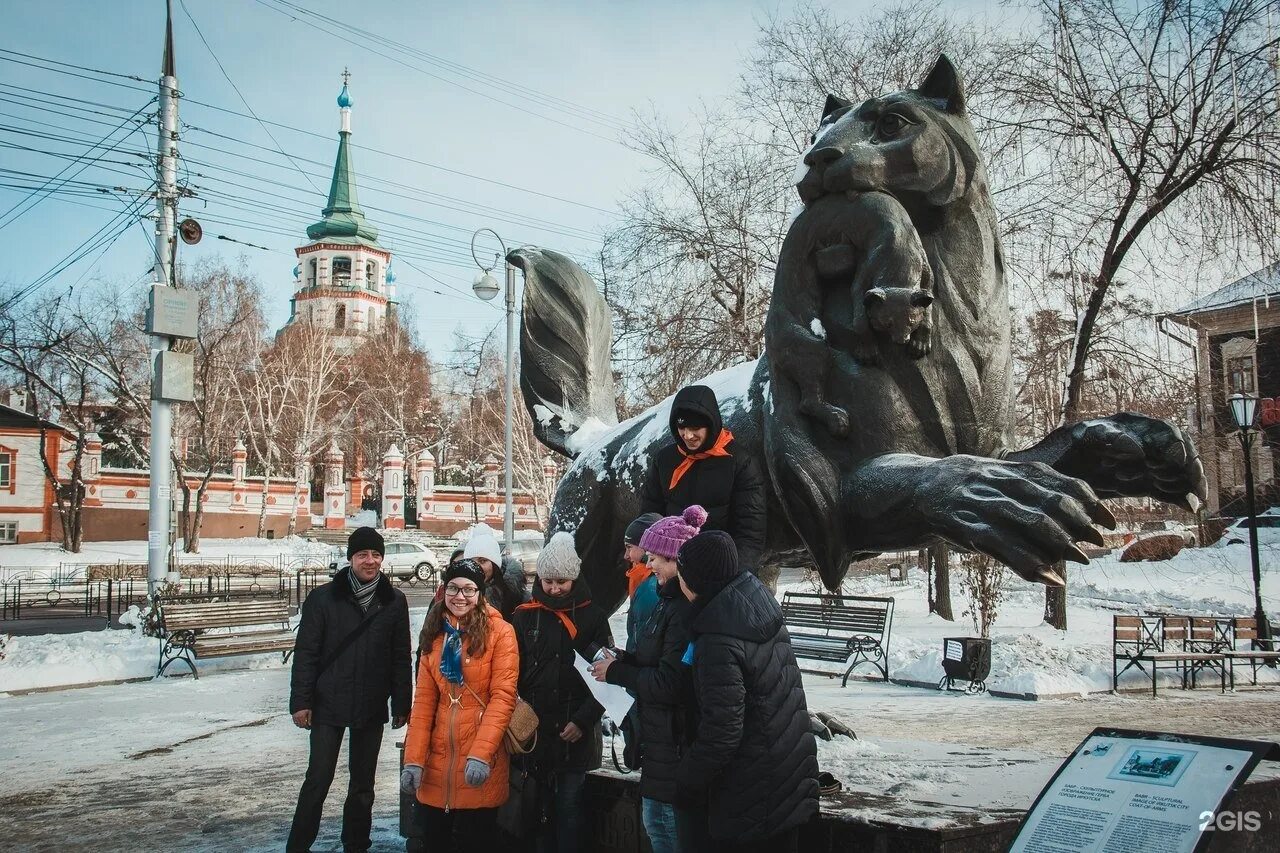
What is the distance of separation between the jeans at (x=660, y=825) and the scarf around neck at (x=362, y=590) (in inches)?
85.6

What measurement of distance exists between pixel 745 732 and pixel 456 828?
69.6 inches

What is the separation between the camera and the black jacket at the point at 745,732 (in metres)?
2.94

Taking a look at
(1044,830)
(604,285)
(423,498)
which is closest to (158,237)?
(604,285)

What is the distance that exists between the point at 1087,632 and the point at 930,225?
46.6 feet

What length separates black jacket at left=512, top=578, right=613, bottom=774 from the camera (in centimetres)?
428

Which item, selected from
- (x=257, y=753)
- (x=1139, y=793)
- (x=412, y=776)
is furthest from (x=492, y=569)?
(x=257, y=753)

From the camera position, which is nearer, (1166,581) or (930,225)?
(930,225)

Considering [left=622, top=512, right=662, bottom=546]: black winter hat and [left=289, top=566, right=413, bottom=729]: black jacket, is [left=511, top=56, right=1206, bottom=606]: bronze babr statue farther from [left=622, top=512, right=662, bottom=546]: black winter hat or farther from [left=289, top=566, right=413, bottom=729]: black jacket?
[left=289, top=566, right=413, bottom=729]: black jacket

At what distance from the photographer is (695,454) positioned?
12.6ft

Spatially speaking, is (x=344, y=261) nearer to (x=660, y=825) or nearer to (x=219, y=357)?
(x=219, y=357)

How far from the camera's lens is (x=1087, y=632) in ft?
52.8

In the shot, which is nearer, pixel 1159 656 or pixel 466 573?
pixel 466 573

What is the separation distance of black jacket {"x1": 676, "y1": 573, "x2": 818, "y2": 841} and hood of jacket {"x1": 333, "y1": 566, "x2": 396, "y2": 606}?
102 inches

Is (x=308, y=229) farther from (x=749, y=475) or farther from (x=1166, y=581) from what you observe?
(x=749, y=475)
